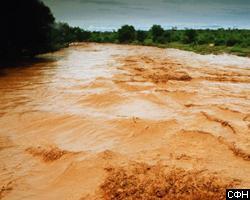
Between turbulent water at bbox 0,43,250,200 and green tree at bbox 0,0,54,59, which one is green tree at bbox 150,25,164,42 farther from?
turbulent water at bbox 0,43,250,200

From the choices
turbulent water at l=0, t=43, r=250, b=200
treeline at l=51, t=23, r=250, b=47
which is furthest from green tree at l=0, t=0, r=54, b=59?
treeline at l=51, t=23, r=250, b=47

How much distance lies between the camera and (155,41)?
46.3 meters

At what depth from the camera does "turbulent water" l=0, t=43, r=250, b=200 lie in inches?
206

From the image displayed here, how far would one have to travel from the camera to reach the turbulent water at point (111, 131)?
5.24 metres

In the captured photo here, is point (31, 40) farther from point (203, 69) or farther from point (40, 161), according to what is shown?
point (40, 161)

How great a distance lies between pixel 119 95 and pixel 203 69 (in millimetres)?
7643

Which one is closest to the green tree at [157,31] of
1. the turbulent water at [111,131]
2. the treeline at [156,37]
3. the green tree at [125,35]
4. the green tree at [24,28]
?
the treeline at [156,37]

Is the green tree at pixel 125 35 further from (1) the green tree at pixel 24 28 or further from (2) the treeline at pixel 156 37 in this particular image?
(1) the green tree at pixel 24 28

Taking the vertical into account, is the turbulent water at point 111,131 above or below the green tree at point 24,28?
below

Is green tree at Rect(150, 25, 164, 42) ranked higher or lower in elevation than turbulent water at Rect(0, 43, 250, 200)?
higher

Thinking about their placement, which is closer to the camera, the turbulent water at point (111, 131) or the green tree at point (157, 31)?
the turbulent water at point (111, 131)

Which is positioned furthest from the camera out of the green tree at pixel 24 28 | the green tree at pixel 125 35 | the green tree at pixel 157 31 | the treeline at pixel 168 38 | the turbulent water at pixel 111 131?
the green tree at pixel 125 35

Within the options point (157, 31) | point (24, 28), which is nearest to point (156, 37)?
point (157, 31)

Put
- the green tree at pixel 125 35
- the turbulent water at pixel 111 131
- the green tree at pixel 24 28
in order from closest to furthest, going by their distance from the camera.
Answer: the turbulent water at pixel 111 131, the green tree at pixel 24 28, the green tree at pixel 125 35
